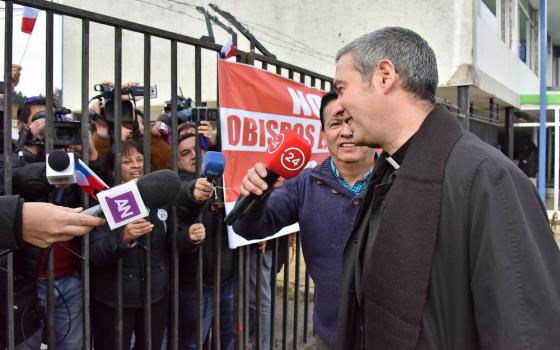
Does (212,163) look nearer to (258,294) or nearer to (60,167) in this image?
(60,167)

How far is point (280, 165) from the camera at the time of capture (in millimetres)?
2051

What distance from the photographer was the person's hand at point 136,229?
2.40m

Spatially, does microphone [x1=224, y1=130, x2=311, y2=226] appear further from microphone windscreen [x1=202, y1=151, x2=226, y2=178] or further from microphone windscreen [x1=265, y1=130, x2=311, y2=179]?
microphone windscreen [x1=202, y1=151, x2=226, y2=178]

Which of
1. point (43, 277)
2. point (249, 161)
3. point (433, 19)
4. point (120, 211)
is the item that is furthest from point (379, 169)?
point (433, 19)

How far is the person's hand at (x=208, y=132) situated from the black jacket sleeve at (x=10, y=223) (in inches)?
51.8

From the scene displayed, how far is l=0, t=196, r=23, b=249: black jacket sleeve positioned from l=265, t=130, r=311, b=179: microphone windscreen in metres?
0.96

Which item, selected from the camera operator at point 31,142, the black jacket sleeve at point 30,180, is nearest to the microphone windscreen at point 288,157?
the black jacket sleeve at point 30,180

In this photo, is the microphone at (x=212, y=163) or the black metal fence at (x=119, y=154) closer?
the black metal fence at (x=119, y=154)

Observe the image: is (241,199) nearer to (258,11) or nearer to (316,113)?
(316,113)

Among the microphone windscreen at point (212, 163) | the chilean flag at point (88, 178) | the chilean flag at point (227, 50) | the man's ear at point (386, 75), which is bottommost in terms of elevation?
the chilean flag at point (88, 178)

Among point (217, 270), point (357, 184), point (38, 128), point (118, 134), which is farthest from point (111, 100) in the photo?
point (357, 184)

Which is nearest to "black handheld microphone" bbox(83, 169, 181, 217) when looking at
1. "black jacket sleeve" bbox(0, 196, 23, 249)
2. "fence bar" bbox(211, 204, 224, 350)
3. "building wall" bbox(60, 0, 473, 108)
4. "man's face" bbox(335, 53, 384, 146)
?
"black jacket sleeve" bbox(0, 196, 23, 249)

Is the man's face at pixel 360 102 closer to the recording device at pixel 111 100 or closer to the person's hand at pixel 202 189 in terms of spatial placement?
the person's hand at pixel 202 189

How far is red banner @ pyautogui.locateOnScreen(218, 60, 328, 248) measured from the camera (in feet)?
9.54
